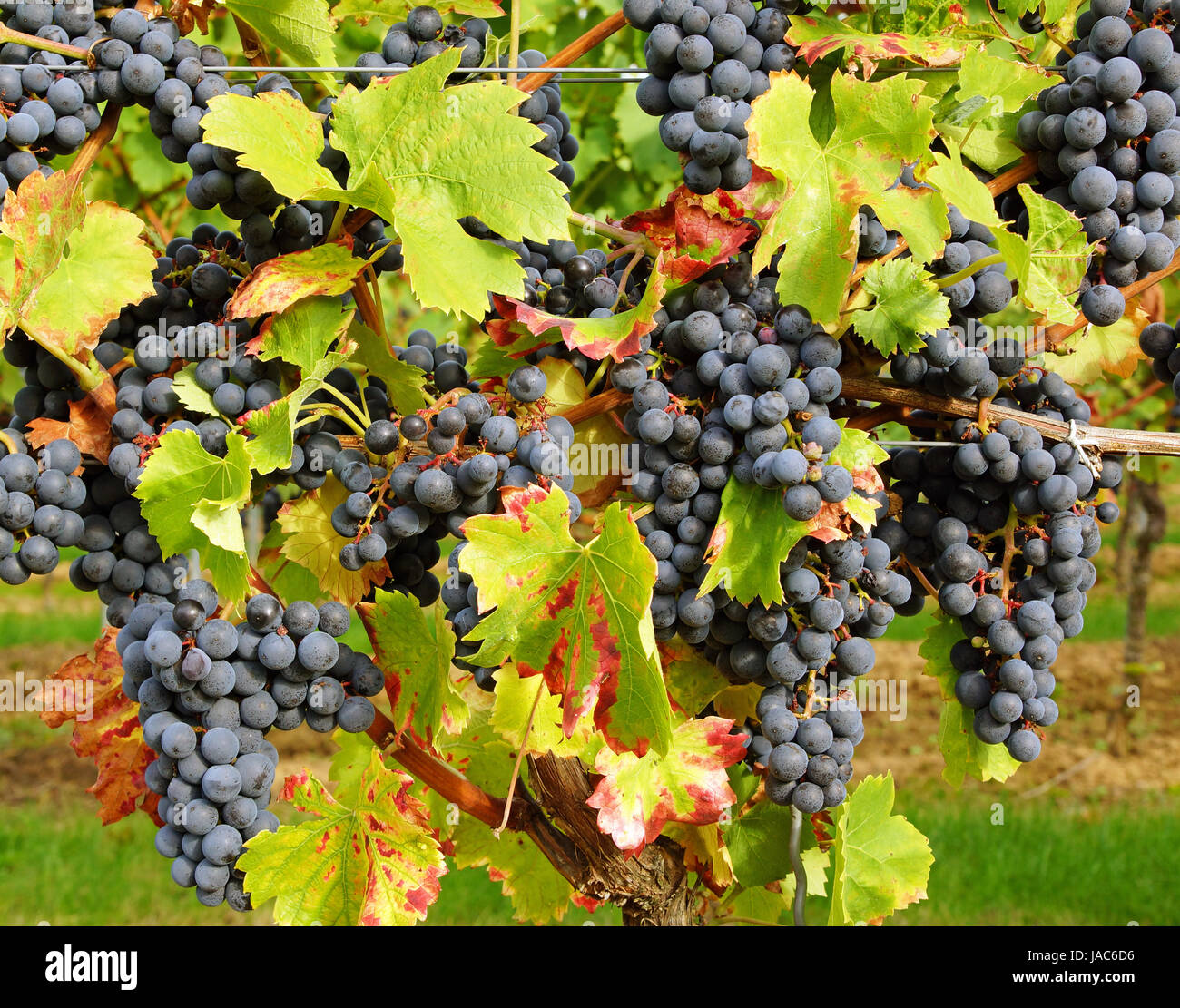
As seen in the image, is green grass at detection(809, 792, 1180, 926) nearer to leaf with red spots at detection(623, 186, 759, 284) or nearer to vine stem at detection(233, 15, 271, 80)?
leaf with red spots at detection(623, 186, 759, 284)

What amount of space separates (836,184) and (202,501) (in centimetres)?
93

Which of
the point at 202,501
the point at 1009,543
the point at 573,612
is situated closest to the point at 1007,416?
the point at 1009,543

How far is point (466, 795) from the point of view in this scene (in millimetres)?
1594

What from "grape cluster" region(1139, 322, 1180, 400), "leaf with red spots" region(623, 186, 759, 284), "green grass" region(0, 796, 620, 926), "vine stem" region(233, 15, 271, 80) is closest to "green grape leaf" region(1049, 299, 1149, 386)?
"grape cluster" region(1139, 322, 1180, 400)

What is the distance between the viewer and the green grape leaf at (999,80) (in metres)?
1.36

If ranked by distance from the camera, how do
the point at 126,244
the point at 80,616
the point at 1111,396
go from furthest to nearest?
the point at 80,616 → the point at 1111,396 → the point at 126,244

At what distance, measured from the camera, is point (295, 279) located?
1.34 metres

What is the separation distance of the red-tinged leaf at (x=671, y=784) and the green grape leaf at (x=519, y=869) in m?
0.56

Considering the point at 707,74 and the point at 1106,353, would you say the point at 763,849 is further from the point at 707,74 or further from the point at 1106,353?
the point at 707,74

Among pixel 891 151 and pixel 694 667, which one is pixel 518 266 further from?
pixel 694 667

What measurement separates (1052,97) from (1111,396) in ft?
17.8

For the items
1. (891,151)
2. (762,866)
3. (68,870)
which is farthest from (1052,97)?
(68,870)

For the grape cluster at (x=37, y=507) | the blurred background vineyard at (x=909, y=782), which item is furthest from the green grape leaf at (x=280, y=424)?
the blurred background vineyard at (x=909, y=782)

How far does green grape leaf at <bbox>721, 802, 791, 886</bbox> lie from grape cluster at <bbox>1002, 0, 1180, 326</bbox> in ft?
3.09
